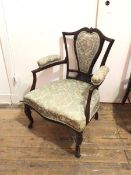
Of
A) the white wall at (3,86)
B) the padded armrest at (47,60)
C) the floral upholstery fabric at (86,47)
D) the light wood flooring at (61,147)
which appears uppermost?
the floral upholstery fabric at (86,47)

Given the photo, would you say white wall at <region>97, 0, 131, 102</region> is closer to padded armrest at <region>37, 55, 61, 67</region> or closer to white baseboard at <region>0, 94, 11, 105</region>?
padded armrest at <region>37, 55, 61, 67</region>

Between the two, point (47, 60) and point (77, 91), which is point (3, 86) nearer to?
point (47, 60)

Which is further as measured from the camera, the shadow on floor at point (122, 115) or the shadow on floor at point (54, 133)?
the shadow on floor at point (122, 115)

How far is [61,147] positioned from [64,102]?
48 centimetres

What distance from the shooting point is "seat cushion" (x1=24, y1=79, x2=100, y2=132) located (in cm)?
156

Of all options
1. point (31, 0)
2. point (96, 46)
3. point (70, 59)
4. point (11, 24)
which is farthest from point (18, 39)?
point (96, 46)

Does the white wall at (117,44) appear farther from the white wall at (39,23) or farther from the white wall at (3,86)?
the white wall at (3,86)

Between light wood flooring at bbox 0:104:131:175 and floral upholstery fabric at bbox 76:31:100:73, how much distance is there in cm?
69

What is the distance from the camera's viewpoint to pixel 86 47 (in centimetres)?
184

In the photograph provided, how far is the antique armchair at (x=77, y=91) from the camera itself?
5.12ft

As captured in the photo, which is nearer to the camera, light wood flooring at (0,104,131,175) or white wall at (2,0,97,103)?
light wood flooring at (0,104,131,175)

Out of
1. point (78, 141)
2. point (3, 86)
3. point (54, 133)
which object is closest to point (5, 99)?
point (3, 86)

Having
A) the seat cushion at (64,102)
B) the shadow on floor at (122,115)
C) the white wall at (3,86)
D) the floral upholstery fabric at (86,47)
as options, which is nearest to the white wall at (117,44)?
the shadow on floor at (122,115)

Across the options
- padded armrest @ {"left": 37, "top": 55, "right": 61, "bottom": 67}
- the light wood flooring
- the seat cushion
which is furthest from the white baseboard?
padded armrest @ {"left": 37, "top": 55, "right": 61, "bottom": 67}
